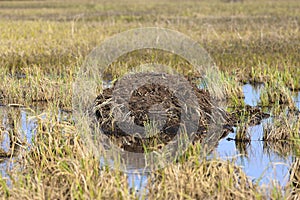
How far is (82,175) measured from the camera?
4.92 meters

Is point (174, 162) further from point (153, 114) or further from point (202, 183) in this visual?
point (153, 114)

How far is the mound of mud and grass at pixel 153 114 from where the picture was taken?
7.26 m

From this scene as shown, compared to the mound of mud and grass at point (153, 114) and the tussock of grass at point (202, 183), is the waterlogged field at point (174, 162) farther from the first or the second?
the mound of mud and grass at point (153, 114)

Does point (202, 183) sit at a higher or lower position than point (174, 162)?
lower

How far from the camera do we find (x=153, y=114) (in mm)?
7418

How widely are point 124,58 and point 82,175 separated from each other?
9012mm

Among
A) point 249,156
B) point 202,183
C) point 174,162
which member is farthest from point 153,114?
point 202,183

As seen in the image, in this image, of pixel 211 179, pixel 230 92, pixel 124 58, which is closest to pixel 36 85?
pixel 230 92

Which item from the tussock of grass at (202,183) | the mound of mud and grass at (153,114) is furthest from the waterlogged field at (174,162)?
the mound of mud and grass at (153,114)

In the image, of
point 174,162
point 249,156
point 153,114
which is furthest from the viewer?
point 153,114

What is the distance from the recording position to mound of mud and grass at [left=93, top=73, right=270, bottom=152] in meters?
7.26

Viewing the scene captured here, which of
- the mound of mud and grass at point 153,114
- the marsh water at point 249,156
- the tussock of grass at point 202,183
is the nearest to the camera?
the tussock of grass at point 202,183

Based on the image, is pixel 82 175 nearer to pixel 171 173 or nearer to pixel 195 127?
pixel 171 173

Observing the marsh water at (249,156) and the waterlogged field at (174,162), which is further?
the marsh water at (249,156)
